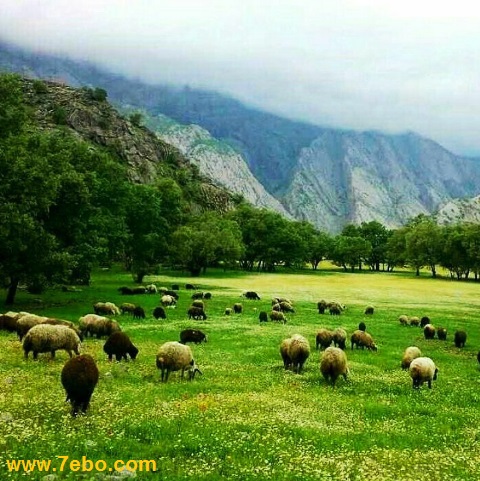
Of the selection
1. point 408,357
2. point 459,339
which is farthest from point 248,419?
point 459,339

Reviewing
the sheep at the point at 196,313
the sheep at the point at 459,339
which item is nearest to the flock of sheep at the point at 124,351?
the sheep at the point at 459,339

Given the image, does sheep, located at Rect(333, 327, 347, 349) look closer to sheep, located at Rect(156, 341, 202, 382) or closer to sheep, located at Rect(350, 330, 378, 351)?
sheep, located at Rect(350, 330, 378, 351)

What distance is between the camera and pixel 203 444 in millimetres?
13539

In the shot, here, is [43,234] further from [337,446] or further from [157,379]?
[337,446]

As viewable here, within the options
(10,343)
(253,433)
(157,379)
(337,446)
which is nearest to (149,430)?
(253,433)

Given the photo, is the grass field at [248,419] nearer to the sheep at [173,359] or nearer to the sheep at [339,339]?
the sheep at [173,359]

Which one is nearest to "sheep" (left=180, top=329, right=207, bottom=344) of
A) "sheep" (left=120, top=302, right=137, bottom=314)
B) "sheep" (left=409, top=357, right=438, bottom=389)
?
"sheep" (left=409, top=357, right=438, bottom=389)

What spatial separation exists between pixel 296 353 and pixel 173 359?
7.00 metres

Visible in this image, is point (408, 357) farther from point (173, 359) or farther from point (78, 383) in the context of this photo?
point (78, 383)

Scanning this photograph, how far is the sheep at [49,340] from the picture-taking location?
2391 cm

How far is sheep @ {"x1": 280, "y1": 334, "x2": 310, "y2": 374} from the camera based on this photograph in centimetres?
2567

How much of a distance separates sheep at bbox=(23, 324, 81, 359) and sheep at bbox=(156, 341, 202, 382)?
532 cm

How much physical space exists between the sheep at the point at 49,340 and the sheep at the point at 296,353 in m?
10.9

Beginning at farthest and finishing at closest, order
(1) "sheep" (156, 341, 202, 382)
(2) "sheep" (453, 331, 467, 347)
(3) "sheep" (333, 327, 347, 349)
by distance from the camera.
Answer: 1. (2) "sheep" (453, 331, 467, 347)
2. (3) "sheep" (333, 327, 347, 349)
3. (1) "sheep" (156, 341, 202, 382)
